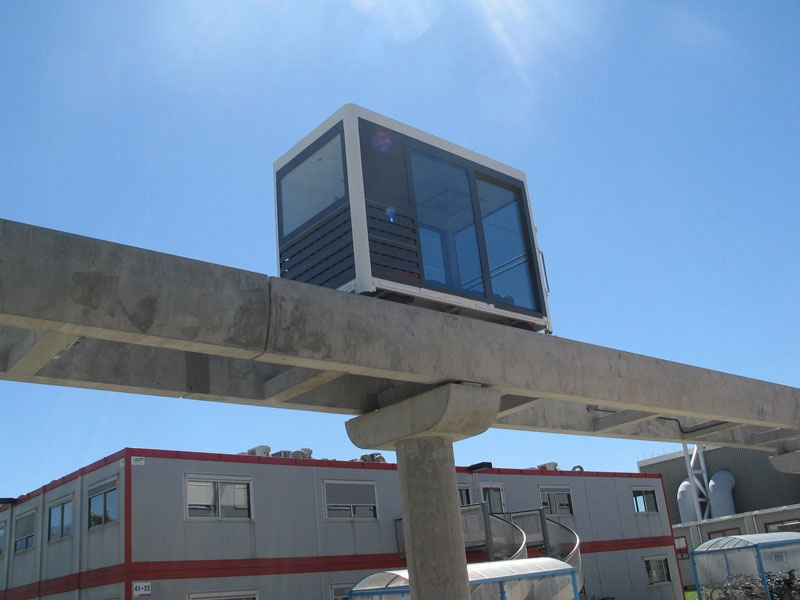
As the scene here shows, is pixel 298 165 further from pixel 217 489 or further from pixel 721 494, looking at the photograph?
pixel 721 494

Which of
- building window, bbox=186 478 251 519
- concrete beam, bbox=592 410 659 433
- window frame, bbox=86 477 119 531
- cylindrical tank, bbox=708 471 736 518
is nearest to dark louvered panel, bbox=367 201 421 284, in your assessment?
concrete beam, bbox=592 410 659 433

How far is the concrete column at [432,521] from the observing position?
868 centimetres

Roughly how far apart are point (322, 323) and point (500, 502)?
22.2 m

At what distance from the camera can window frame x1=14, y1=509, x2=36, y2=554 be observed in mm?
23672

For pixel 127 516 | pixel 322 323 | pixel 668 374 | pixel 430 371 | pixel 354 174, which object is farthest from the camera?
pixel 127 516

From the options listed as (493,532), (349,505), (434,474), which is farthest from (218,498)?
(434,474)

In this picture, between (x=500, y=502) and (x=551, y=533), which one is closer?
(x=551, y=533)

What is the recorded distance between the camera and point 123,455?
19844 mm

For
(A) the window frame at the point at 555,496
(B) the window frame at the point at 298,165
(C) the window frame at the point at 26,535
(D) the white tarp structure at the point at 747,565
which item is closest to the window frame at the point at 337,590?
(C) the window frame at the point at 26,535

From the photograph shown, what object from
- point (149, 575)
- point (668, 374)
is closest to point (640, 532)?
point (149, 575)

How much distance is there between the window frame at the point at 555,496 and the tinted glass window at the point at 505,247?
20.6m

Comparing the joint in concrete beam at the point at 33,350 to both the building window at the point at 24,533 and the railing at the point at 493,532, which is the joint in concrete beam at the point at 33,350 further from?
the building window at the point at 24,533

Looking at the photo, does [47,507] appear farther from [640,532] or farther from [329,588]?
[640,532]

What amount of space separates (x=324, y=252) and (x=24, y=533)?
63.3 ft
